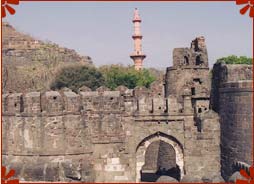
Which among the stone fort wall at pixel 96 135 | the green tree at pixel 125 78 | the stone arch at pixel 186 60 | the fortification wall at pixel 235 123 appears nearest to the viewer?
the fortification wall at pixel 235 123

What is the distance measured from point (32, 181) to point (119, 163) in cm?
314

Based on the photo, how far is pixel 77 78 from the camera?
143 feet

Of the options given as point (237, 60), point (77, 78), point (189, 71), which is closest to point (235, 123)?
point (189, 71)

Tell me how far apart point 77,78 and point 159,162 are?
22.8 metres

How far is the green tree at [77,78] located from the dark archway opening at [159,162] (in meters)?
20.4

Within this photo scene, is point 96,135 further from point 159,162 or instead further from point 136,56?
point 136,56

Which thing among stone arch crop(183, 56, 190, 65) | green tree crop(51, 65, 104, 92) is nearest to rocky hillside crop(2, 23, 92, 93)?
green tree crop(51, 65, 104, 92)

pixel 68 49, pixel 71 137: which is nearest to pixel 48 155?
pixel 71 137

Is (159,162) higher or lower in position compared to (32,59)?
lower

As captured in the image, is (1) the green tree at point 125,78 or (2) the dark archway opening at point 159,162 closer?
(2) the dark archway opening at point 159,162

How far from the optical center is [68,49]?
57.4 m

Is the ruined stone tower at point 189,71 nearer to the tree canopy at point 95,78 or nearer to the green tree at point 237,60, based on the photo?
the tree canopy at point 95,78

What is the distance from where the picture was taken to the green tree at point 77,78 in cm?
4316

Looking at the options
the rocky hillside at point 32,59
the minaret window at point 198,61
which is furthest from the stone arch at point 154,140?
the rocky hillside at point 32,59
